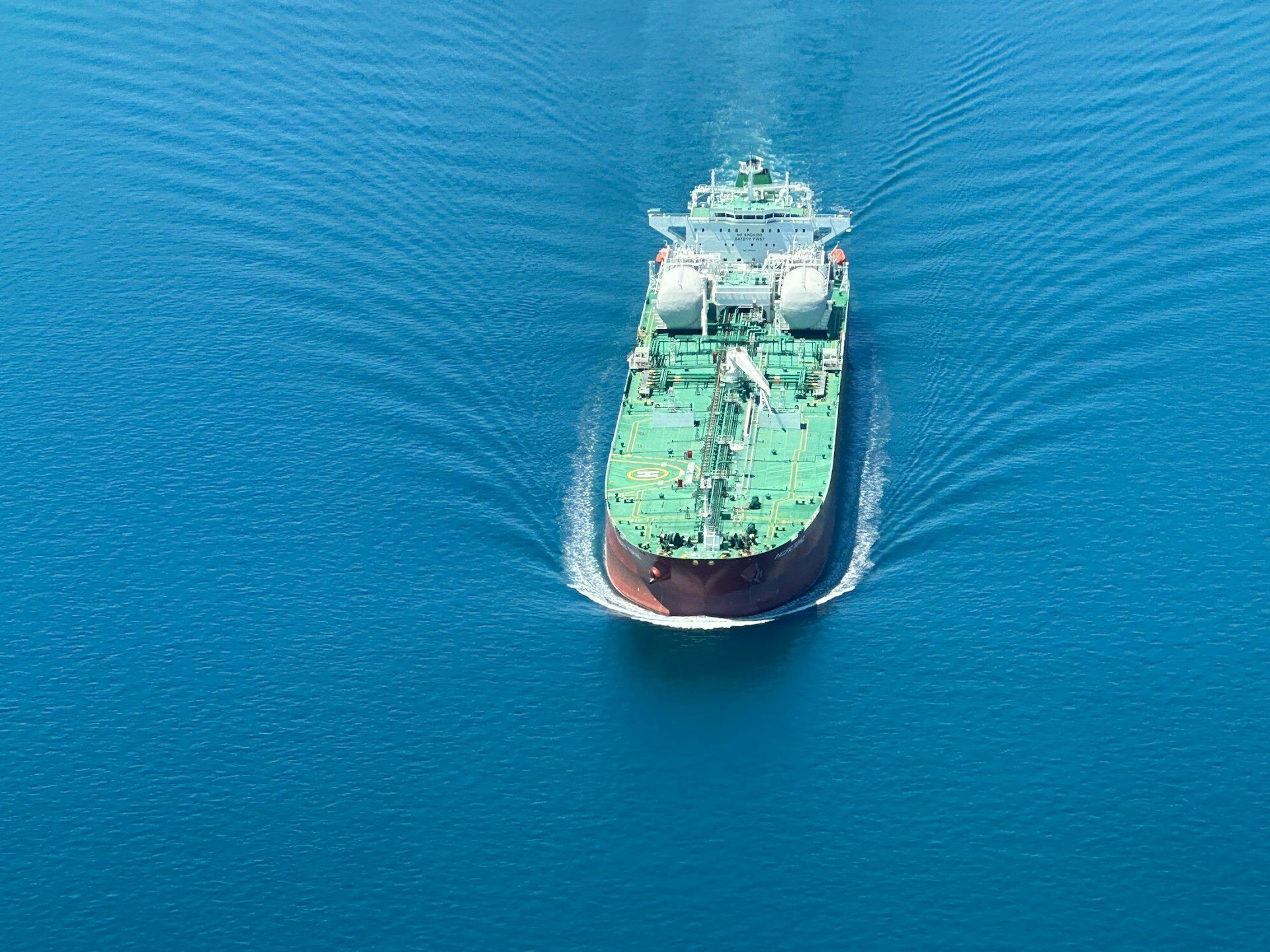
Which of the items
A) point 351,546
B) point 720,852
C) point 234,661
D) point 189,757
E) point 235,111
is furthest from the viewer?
point 235,111

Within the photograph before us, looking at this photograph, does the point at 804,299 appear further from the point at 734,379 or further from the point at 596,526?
the point at 596,526

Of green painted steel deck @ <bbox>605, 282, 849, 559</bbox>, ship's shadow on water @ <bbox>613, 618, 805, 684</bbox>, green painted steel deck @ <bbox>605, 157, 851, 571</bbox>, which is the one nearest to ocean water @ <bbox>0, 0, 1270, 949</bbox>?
ship's shadow on water @ <bbox>613, 618, 805, 684</bbox>

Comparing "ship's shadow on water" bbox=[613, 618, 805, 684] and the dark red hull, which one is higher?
the dark red hull

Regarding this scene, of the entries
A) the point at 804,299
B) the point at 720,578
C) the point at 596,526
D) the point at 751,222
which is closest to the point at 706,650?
the point at 720,578

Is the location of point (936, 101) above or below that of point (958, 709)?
above

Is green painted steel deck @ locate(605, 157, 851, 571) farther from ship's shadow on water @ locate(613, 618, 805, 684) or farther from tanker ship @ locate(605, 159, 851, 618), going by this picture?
ship's shadow on water @ locate(613, 618, 805, 684)

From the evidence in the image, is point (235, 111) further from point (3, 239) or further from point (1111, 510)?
point (1111, 510)

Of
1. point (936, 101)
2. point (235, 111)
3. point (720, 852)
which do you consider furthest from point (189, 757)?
point (936, 101)
